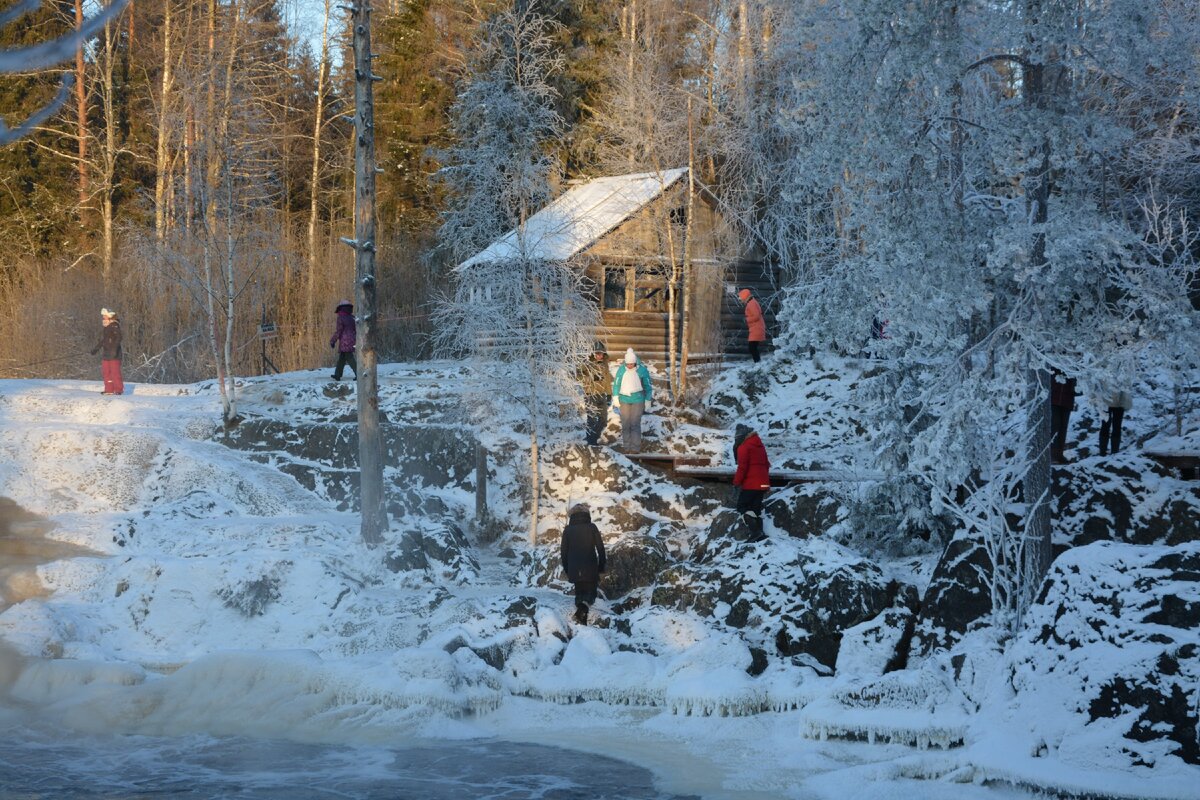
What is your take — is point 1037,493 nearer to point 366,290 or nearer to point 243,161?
point 366,290

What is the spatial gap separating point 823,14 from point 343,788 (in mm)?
9007

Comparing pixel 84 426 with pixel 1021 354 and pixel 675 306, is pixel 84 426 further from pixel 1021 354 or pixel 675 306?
pixel 1021 354

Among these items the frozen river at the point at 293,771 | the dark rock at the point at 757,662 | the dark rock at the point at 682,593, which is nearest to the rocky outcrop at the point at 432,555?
the dark rock at the point at 682,593

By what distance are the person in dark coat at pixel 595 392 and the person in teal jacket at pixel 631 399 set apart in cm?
28

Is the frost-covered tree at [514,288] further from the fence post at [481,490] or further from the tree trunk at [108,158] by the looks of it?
the tree trunk at [108,158]

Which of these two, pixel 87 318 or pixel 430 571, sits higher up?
pixel 87 318

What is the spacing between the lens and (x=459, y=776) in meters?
10.4

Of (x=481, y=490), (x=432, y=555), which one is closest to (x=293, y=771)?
(x=432, y=555)

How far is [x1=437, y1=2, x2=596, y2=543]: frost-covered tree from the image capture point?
1919 centimetres

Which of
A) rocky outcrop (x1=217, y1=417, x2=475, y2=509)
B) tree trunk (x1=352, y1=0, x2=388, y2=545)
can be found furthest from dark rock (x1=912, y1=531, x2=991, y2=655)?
rocky outcrop (x1=217, y1=417, x2=475, y2=509)

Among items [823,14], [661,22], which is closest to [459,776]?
[823,14]

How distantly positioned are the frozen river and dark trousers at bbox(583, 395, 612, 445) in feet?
29.8

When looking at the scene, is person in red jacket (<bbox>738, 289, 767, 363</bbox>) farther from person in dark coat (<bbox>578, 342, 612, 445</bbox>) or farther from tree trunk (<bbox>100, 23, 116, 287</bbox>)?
tree trunk (<bbox>100, 23, 116, 287</bbox>)

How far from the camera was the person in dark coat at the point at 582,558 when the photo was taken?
1440 cm
